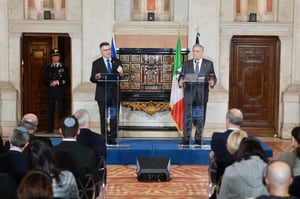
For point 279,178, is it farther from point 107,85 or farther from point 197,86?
point 107,85

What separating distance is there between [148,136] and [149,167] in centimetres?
368

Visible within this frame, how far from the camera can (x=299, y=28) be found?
39.7 ft

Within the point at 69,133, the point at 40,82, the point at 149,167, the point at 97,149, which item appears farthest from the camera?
Result: the point at 40,82

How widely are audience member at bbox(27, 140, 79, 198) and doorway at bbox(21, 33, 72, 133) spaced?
8.18 m

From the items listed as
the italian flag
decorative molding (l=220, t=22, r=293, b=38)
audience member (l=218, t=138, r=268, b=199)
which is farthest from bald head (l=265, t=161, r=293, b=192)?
decorative molding (l=220, t=22, r=293, b=38)

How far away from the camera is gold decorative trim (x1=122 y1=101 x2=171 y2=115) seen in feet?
38.3

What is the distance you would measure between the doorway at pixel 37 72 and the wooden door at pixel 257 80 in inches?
139

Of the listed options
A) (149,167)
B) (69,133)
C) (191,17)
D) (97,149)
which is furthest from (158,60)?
(69,133)

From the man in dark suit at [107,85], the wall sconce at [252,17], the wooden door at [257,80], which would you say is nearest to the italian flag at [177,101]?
the man in dark suit at [107,85]

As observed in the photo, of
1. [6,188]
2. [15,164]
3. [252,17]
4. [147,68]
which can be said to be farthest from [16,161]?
[252,17]

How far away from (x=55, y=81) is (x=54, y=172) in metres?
8.03

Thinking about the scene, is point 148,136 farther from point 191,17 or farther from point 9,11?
point 9,11

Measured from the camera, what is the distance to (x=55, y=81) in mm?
12070

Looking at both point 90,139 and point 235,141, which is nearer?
point 235,141
